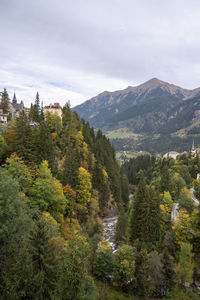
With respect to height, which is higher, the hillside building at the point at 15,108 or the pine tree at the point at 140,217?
the hillside building at the point at 15,108

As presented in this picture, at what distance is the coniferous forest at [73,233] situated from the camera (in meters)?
17.6

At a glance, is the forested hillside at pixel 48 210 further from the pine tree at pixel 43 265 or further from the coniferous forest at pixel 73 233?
the coniferous forest at pixel 73 233

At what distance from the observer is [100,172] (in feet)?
217

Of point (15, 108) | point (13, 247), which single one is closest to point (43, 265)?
point (13, 247)

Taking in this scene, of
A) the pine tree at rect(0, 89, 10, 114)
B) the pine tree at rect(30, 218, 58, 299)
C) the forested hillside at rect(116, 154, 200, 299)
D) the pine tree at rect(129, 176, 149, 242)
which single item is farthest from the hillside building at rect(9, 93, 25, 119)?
the pine tree at rect(30, 218, 58, 299)

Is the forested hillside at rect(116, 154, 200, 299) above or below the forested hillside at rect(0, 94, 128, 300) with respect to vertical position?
below

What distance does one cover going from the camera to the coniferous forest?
17.6m

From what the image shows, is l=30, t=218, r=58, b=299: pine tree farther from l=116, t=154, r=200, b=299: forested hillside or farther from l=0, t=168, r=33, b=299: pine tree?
l=116, t=154, r=200, b=299: forested hillside

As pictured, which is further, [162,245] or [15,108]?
[15,108]

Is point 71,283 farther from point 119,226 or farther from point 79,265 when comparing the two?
point 119,226

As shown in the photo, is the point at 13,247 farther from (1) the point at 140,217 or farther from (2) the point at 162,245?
(2) the point at 162,245

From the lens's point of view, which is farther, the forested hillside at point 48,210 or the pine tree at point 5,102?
the pine tree at point 5,102

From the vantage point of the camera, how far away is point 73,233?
34.2 m

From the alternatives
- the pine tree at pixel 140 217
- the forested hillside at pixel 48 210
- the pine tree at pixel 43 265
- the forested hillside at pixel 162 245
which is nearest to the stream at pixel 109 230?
the forested hillside at pixel 48 210
